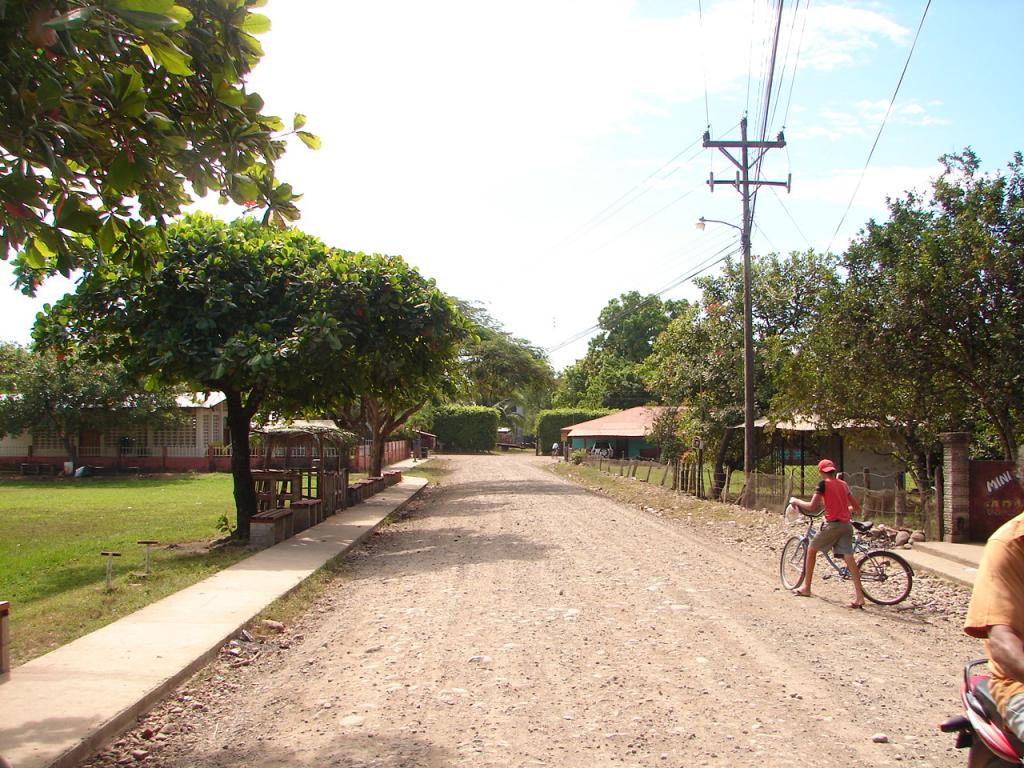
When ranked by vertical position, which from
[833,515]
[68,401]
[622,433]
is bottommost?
[833,515]

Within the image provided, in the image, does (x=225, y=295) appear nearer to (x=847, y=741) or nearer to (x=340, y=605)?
(x=340, y=605)

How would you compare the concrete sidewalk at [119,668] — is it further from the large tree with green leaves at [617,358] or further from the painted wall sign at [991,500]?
the large tree with green leaves at [617,358]

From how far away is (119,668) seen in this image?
684cm

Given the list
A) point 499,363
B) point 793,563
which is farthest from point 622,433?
point 793,563

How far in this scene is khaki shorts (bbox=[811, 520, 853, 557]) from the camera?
966 cm

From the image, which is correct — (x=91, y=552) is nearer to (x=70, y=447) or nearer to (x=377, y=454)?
(x=377, y=454)

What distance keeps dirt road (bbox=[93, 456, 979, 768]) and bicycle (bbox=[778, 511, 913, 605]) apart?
0.34 m

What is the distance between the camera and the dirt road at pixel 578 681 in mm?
5102

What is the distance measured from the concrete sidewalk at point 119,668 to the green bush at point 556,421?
6317cm

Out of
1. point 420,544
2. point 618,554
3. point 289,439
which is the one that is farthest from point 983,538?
point 289,439

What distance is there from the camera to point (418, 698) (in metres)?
6.06

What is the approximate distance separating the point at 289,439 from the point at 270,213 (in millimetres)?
14818

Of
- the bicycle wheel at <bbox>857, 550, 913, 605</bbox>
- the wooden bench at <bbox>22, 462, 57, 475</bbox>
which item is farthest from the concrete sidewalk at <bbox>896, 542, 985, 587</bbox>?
the wooden bench at <bbox>22, 462, 57, 475</bbox>

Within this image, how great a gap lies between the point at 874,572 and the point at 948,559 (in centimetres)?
388
